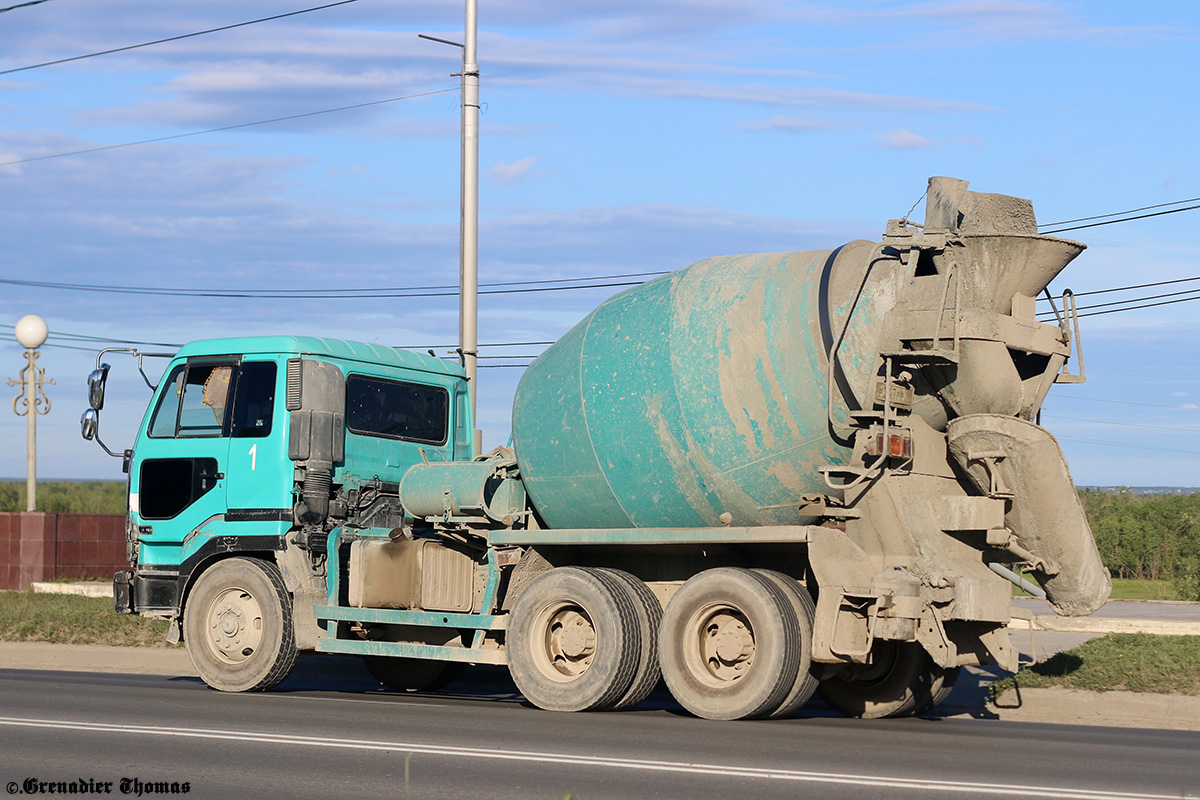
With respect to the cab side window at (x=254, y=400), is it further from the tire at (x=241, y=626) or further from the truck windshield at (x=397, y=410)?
the tire at (x=241, y=626)

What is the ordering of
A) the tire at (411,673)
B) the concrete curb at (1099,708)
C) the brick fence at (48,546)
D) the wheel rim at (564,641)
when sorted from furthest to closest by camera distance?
the brick fence at (48,546) < the tire at (411,673) < the concrete curb at (1099,708) < the wheel rim at (564,641)

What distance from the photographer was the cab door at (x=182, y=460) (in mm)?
13484

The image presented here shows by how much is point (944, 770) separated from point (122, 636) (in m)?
13.0

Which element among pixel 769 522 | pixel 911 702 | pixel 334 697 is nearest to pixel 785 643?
pixel 769 522

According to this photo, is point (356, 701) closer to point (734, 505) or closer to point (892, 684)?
point (734, 505)

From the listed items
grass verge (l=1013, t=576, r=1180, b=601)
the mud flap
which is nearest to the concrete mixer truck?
the mud flap

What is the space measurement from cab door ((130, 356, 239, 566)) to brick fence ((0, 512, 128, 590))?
1277 cm

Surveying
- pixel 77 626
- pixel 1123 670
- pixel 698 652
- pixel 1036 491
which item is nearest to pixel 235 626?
pixel 698 652

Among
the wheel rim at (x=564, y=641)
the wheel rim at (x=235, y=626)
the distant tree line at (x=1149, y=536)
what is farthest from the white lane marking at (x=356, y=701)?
the distant tree line at (x=1149, y=536)

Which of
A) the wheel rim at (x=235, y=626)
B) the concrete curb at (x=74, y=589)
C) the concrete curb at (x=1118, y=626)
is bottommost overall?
the concrete curb at (x=74, y=589)

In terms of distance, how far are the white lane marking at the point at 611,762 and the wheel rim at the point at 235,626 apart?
2896mm

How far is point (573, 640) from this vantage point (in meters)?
11.4

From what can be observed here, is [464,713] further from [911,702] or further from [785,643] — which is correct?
[911,702]

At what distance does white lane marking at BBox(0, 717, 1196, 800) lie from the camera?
7.18 meters
